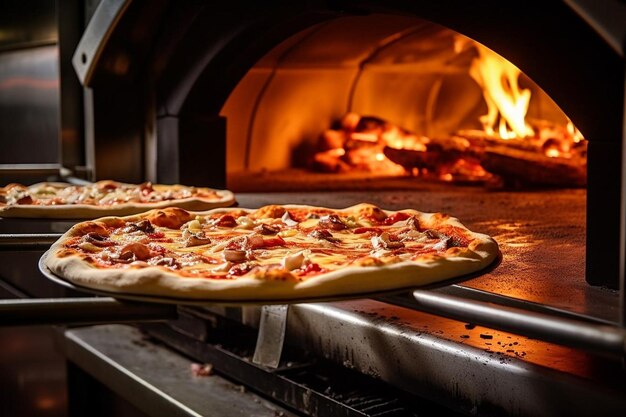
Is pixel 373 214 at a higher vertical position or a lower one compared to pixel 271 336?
higher

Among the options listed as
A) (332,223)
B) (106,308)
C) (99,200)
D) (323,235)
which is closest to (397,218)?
(332,223)

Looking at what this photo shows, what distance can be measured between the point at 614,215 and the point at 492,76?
292cm

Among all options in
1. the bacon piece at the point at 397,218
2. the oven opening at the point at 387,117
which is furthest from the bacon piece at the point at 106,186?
the bacon piece at the point at 397,218

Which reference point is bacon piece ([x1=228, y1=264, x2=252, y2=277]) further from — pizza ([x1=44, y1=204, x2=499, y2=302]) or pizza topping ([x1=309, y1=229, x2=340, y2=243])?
pizza topping ([x1=309, y1=229, x2=340, y2=243])

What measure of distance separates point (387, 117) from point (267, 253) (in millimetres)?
3963

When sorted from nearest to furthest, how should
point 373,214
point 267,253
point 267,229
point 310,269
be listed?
point 310,269 < point 267,253 < point 267,229 < point 373,214

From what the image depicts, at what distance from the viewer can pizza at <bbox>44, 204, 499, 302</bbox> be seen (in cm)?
166

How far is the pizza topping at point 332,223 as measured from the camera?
2398 mm

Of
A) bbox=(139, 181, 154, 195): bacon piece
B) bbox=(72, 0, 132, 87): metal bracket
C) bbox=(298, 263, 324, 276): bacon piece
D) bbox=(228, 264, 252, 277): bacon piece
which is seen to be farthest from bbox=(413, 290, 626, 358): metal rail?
bbox=(72, 0, 132, 87): metal bracket

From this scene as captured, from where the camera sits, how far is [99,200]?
10.8 ft

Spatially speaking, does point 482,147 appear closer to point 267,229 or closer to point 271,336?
point 271,336

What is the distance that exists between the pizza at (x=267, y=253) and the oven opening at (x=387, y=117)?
204 cm

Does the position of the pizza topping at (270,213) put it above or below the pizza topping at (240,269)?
above

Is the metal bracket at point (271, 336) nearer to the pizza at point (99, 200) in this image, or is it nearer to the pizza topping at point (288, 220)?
the pizza topping at point (288, 220)
